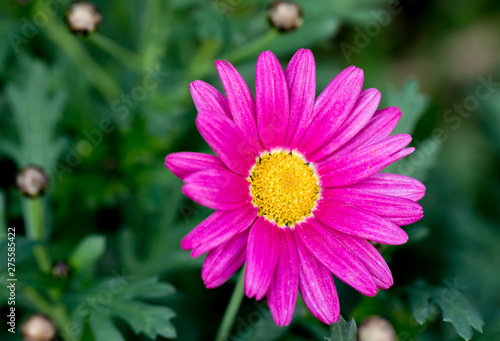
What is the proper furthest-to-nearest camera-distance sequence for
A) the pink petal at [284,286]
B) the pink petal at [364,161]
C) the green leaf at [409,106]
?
the green leaf at [409,106], the pink petal at [364,161], the pink petal at [284,286]

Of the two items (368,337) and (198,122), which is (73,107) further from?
(368,337)

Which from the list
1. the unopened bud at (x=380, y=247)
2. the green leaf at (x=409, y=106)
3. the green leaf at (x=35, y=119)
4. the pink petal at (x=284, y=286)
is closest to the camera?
the pink petal at (x=284, y=286)

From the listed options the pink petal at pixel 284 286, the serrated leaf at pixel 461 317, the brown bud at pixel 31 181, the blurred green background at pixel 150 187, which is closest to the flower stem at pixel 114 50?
the blurred green background at pixel 150 187

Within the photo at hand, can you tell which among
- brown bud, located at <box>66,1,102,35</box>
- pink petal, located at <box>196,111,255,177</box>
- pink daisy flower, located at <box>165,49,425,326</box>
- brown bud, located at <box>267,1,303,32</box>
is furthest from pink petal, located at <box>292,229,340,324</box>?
brown bud, located at <box>66,1,102,35</box>

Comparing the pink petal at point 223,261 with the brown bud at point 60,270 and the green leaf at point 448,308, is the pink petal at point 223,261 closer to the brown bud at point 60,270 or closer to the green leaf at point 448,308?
the green leaf at point 448,308

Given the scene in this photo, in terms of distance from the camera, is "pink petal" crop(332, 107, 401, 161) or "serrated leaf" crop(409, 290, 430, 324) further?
"serrated leaf" crop(409, 290, 430, 324)

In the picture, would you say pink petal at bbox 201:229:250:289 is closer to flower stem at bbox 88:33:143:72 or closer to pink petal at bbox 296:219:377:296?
pink petal at bbox 296:219:377:296
